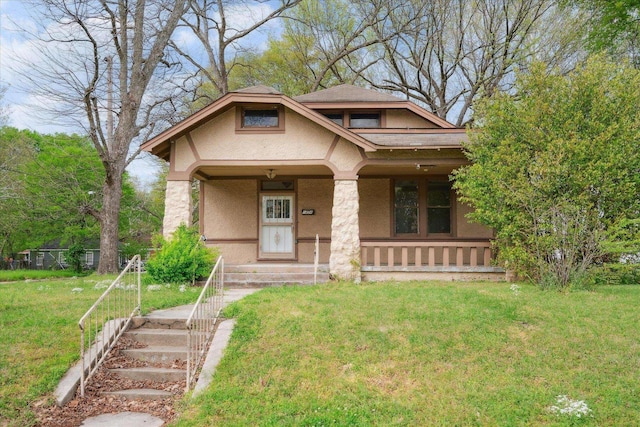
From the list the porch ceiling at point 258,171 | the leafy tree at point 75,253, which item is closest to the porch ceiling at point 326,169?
the porch ceiling at point 258,171

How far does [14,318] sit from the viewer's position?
6680 mm

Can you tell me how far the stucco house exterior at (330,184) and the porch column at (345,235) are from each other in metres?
0.02

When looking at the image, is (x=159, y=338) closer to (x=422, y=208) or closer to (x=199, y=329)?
(x=199, y=329)

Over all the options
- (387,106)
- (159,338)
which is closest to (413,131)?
(387,106)

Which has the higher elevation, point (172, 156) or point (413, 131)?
point (413, 131)

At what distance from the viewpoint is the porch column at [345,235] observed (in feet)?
34.1

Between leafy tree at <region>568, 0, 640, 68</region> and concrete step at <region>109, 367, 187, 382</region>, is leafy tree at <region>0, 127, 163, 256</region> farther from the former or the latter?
leafy tree at <region>568, 0, 640, 68</region>

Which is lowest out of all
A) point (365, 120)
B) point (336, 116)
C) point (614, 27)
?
point (365, 120)

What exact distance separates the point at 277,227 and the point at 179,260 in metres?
3.77

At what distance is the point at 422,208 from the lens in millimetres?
12664

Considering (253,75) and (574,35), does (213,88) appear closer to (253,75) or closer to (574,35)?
(253,75)

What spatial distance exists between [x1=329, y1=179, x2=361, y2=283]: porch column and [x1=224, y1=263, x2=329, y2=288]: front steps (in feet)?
1.39

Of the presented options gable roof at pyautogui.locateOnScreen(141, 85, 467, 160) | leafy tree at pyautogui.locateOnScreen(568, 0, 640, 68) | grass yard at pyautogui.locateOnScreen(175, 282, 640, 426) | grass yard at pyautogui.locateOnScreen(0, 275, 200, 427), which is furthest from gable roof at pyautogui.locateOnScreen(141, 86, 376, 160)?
leafy tree at pyautogui.locateOnScreen(568, 0, 640, 68)

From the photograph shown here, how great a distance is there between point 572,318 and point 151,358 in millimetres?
6010
